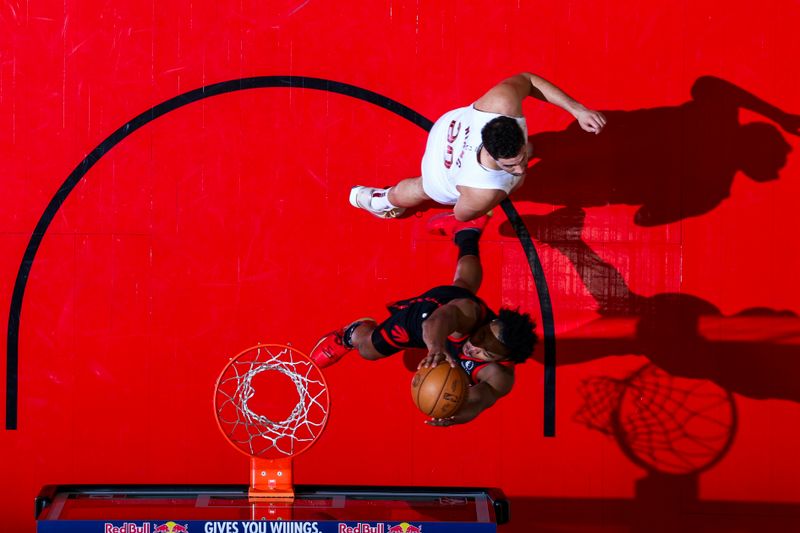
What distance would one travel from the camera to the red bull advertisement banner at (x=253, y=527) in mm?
5617

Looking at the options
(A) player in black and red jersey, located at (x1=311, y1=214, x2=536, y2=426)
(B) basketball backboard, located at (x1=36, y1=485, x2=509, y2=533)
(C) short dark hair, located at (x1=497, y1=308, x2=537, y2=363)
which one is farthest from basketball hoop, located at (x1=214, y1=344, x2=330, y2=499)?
(C) short dark hair, located at (x1=497, y1=308, x2=537, y2=363)

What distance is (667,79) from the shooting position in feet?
24.3

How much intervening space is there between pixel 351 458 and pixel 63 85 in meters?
3.76

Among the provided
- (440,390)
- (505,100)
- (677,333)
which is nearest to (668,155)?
(677,333)

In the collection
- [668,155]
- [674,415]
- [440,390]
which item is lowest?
[674,415]

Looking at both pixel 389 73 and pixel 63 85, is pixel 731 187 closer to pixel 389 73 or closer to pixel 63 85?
pixel 389 73

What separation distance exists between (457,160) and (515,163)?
51cm

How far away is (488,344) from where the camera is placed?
6109 mm

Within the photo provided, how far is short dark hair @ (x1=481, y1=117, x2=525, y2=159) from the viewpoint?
5.73 metres

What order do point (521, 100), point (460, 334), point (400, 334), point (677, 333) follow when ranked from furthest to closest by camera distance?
1. point (677, 333)
2. point (400, 334)
3. point (460, 334)
4. point (521, 100)

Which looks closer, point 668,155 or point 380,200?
point 380,200

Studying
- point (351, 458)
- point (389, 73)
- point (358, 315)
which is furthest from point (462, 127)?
point (351, 458)

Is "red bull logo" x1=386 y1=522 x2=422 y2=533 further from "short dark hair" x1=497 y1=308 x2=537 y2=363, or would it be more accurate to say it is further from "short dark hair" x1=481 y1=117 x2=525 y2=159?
"short dark hair" x1=481 y1=117 x2=525 y2=159

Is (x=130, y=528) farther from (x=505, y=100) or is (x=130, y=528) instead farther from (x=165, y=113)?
(x=505, y=100)
